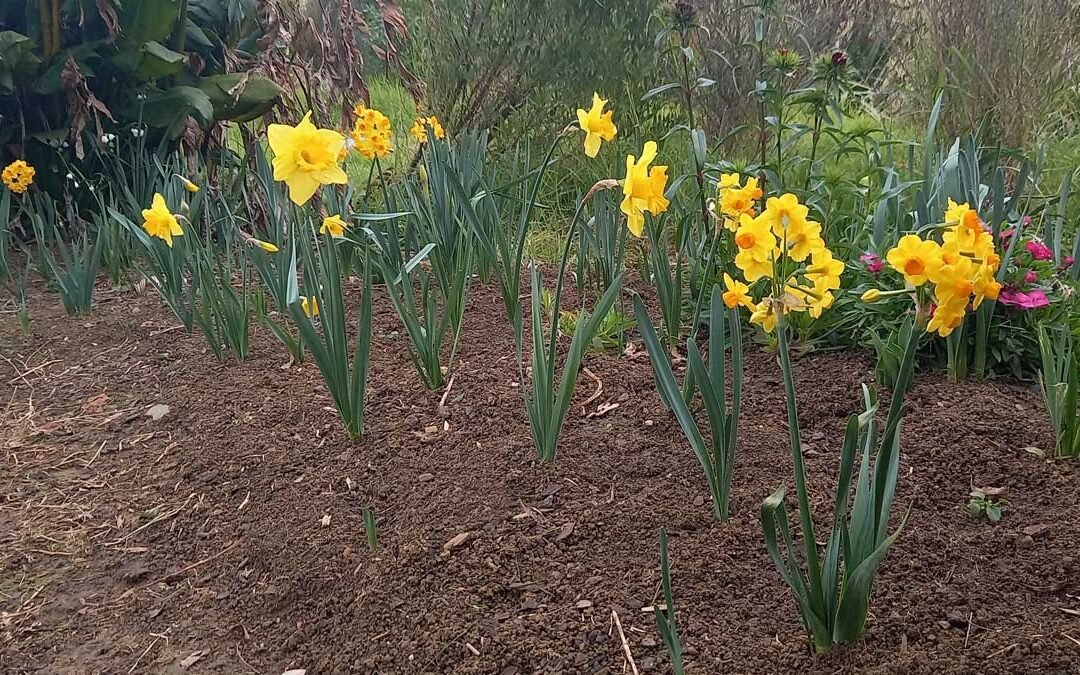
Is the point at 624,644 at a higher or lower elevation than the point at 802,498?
lower

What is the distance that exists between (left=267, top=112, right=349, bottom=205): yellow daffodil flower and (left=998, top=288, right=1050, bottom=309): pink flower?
4.50 ft

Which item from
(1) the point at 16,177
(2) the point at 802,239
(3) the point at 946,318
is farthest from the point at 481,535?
(1) the point at 16,177

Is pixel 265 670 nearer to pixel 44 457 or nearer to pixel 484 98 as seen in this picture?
pixel 44 457

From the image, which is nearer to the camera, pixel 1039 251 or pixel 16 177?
pixel 1039 251

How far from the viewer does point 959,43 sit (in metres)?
4.02

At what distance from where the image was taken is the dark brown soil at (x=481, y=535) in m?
1.11

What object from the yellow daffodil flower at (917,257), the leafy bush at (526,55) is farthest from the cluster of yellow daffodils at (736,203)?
the leafy bush at (526,55)

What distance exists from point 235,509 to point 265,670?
1.57 feet

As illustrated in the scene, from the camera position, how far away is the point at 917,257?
2.77ft

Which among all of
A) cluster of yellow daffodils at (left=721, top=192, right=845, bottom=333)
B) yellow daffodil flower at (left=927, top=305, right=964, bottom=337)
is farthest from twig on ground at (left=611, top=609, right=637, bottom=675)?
yellow daffodil flower at (left=927, top=305, right=964, bottom=337)

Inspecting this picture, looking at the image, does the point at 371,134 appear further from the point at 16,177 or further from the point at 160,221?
the point at 16,177

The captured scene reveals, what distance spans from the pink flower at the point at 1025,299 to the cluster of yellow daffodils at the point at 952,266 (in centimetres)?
98

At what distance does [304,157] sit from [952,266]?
1053 millimetres

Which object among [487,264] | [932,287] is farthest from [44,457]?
[932,287]
